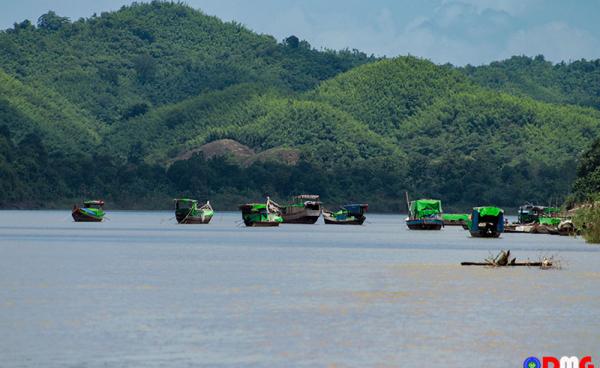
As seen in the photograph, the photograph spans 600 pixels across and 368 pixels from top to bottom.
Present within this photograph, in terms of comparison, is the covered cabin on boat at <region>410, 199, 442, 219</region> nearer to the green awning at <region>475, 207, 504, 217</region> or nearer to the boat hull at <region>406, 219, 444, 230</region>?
the boat hull at <region>406, 219, 444, 230</region>

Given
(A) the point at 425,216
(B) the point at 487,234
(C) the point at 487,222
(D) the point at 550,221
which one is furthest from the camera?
(A) the point at 425,216

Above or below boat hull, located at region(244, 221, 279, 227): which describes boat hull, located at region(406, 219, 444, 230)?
above

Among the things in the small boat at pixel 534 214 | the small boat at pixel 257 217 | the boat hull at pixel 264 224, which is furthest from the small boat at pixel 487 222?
the small boat at pixel 257 217

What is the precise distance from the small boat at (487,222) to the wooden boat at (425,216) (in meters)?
29.9

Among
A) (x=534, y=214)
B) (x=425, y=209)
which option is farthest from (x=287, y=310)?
(x=534, y=214)

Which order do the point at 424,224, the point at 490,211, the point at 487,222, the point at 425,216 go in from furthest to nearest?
the point at 425,216
the point at 424,224
the point at 490,211
the point at 487,222

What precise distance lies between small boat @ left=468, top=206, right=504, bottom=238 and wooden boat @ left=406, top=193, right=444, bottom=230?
29.9 meters

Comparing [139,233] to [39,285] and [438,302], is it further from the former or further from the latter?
[438,302]

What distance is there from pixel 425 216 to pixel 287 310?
388ft

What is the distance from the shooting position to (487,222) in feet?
456

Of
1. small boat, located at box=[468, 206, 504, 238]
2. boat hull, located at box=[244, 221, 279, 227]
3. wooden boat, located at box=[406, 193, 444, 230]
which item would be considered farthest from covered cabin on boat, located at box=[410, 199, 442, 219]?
small boat, located at box=[468, 206, 504, 238]

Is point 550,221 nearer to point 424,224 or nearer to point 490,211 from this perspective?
point 490,211

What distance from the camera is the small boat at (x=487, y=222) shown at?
139 m

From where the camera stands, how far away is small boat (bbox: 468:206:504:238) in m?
139
